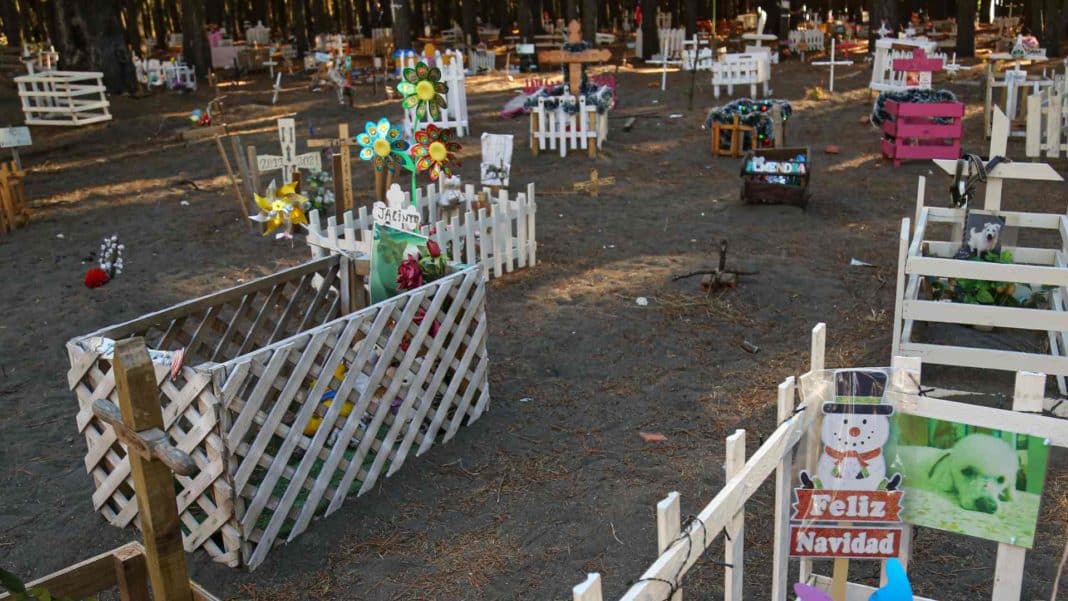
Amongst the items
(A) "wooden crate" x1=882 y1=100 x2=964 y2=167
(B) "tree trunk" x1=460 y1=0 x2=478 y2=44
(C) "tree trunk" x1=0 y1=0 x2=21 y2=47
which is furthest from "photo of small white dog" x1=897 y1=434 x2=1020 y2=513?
(B) "tree trunk" x1=460 y1=0 x2=478 y2=44

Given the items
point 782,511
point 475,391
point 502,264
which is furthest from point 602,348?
point 782,511

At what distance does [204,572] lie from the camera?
16.2ft

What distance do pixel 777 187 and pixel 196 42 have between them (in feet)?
77.5

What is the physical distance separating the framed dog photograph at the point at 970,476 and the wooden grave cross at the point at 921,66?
15885mm

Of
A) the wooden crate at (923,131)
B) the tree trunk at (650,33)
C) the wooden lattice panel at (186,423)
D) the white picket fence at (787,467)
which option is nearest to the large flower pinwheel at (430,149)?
the wooden lattice panel at (186,423)

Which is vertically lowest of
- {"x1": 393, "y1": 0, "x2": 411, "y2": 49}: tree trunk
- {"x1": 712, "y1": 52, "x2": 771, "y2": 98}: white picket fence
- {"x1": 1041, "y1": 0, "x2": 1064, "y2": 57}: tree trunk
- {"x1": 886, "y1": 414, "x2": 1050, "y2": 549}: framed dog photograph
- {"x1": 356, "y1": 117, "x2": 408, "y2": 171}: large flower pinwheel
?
{"x1": 886, "y1": 414, "x2": 1050, "y2": 549}: framed dog photograph

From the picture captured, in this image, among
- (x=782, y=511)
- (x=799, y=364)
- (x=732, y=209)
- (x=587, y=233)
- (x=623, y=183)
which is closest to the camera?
(x=782, y=511)

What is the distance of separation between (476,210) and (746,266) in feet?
9.82

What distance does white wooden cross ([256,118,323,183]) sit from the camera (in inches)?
468

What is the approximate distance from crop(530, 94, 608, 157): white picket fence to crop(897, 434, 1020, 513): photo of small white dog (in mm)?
12910

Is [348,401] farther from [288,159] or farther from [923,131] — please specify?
[923,131]

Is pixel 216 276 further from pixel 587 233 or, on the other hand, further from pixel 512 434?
pixel 512 434

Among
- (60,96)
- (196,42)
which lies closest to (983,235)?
(60,96)

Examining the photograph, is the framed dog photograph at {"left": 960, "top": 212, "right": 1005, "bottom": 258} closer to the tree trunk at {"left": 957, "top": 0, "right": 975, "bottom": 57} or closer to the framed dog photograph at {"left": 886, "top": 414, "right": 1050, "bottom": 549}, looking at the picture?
the framed dog photograph at {"left": 886, "top": 414, "right": 1050, "bottom": 549}
